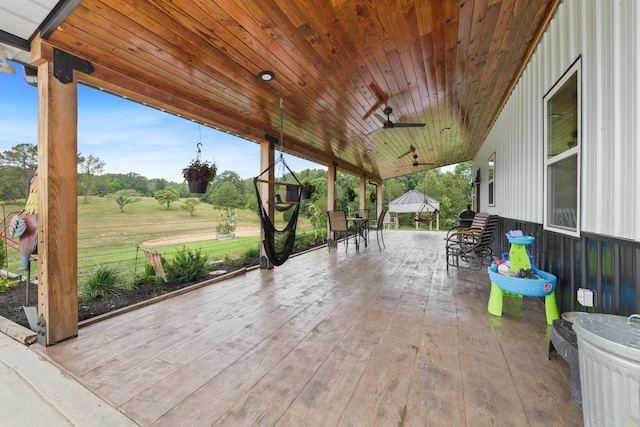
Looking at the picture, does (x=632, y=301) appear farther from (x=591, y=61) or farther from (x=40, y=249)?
(x=40, y=249)

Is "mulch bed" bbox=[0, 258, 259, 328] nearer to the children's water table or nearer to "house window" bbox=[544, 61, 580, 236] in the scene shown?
the children's water table

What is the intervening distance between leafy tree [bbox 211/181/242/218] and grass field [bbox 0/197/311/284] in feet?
0.40

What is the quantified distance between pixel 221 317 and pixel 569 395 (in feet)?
8.04

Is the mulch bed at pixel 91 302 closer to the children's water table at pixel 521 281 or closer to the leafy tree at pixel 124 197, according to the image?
the leafy tree at pixel 124 197

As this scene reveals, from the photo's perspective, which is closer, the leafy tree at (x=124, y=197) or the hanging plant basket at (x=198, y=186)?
the hanging plant basket at (x=198, y=186)

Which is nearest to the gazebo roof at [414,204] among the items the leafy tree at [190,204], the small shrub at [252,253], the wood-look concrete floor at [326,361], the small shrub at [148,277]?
the small shrub at [252,253]

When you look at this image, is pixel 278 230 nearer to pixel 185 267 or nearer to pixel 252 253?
pixel 185 267

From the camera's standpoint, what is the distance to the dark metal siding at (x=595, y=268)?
1397 mm

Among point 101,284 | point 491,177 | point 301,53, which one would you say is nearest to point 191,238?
point 101,284

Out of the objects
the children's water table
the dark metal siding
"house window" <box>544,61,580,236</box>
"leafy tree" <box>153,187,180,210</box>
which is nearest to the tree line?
"leafy tree" <box>153,187,180,210</box>

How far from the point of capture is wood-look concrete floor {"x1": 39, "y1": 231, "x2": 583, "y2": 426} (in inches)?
51.0

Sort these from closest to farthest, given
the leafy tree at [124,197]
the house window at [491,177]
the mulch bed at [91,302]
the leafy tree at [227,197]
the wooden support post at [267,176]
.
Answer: the mulch bed at [91,302] < the leafy tree at [124,197] < the wooden support post at [267,176] < the leafy tree at [227,197] < the house window at [491,177]

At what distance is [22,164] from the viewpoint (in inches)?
103

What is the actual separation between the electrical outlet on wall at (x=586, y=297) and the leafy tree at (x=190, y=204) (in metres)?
4.48
